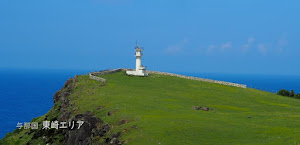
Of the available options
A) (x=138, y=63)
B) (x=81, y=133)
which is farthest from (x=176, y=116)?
(x=138, y=63)

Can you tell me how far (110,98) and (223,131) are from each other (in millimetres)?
25404

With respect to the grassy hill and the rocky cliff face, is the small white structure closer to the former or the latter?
the grassy hill

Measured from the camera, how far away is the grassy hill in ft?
111

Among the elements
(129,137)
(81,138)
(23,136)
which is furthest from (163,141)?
(23,136)

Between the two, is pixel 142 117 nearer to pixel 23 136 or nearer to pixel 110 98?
pixel 110 98

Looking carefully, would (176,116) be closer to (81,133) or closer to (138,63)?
(81,133)

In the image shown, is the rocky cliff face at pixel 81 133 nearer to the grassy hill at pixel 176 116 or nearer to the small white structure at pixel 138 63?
the grassy hill at pixel 176 116

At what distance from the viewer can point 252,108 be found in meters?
55.1

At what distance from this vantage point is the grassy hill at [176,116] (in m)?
34.0

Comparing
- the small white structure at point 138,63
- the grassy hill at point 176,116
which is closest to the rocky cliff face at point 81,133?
the grassy hill at point 176,116

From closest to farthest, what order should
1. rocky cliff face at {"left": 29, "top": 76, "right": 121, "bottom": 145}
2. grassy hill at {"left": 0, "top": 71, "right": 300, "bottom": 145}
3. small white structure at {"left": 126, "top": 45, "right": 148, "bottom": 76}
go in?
grassy hill at {"left": 0, "top": 71, "right": 300, "bottom": 145} → rocky cliff face at {"left": 29, "top": 76, "right": 121, "bottom": 145} → small white structure at {"left": 126, "top": 45, "right": 148, "bottom": 76}

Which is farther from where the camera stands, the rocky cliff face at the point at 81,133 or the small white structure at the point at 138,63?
A: the small white structure at the point at 138,63

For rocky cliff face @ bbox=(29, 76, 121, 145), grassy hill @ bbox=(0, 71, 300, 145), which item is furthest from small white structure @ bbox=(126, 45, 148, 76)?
rocky cliff face @ bbox=(29, 76, 121, 145)

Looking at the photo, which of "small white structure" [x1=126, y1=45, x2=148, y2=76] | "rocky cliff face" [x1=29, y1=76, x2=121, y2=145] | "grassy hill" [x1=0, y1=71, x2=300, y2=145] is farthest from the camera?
"small white structure" [x1=126, y1=45, x2=148, y2=76]
